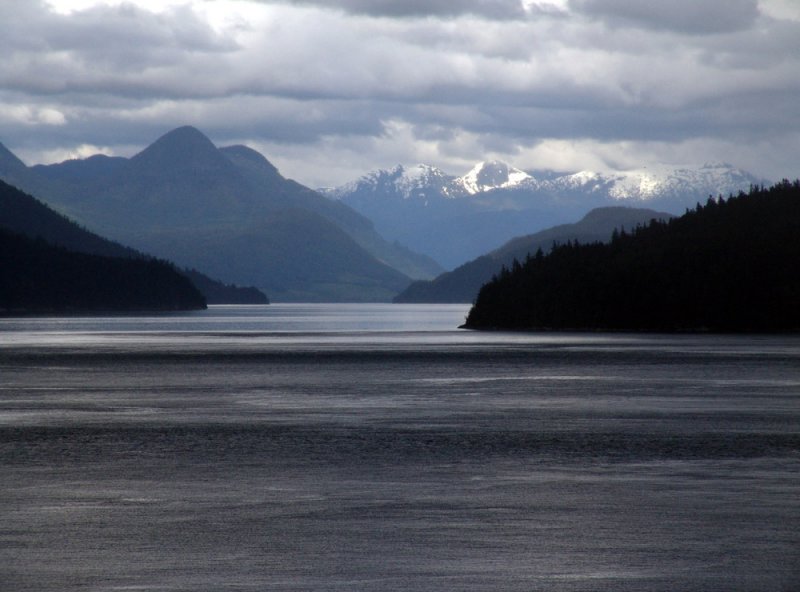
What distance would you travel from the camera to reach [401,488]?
38250mm

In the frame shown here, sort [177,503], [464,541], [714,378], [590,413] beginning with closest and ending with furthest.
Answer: [464,541] < [177,503] < [590,413] < [714,378]

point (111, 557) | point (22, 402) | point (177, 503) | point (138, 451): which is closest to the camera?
point (111, 557)

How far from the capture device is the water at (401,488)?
26297 millimetres

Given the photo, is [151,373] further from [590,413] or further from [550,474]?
[550,474]

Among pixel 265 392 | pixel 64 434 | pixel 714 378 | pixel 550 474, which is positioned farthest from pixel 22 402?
pixel 714 378

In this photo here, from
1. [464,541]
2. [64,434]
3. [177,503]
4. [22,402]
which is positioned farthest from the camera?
[22,402]

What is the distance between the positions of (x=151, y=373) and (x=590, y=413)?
50.6 metres

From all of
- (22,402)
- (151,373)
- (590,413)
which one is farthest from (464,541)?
(151,373)

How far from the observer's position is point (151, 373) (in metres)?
108

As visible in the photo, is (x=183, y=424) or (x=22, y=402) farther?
(x=22, y=402)

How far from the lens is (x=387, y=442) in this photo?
170 feet

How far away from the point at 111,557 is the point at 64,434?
2885 centimetres

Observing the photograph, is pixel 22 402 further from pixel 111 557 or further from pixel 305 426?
pixel 111 557

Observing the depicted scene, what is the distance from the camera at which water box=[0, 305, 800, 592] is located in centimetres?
2630
